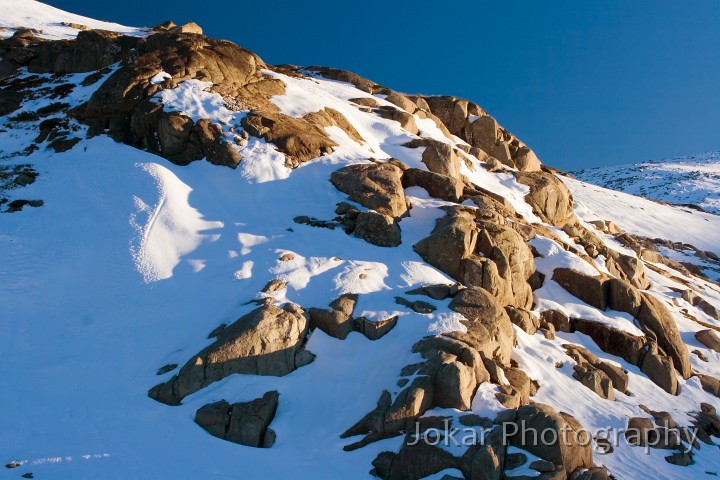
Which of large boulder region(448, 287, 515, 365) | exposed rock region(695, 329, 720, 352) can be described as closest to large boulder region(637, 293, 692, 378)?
exposed rock region(695, 329, 720, 352)

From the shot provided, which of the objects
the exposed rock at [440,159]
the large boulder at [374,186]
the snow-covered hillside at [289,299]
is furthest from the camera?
the exposed rock at [440,159]

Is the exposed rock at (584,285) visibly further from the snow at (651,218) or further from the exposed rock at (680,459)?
the snow at (651,218)

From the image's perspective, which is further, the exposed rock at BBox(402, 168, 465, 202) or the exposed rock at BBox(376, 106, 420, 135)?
the exposed rock at BBox(376, 106, 420, 135)

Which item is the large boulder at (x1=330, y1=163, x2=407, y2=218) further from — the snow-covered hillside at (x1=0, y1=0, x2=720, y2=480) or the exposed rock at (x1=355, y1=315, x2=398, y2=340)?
the exposed rock at (x1=355, y1=315, x2=398, y2=340)

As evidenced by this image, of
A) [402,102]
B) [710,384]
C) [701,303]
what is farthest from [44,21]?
[710,384]

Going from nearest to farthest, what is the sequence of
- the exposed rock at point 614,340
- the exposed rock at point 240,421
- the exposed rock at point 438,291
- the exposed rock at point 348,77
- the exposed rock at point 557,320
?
1. the exposed rock at point 240,421
2. the exposed rock at point 438,291
3. the exposed rock at point 614,340
4. the exposed rock at point 557,320
5. the exposed rock at point 348,77

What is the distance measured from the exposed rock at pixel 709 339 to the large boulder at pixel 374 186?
14.0 m

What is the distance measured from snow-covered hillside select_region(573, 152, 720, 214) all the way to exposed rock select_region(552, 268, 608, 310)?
204 ft

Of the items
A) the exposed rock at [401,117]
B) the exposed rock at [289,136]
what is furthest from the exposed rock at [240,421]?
the exposed rock at [401,117]

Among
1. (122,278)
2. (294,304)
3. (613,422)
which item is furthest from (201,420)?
(613,422)

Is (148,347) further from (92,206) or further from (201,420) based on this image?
(92,206)

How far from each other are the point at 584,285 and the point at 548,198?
35.1 ft

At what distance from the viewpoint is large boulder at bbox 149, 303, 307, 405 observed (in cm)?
1628

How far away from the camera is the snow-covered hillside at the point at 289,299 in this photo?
1451cm
